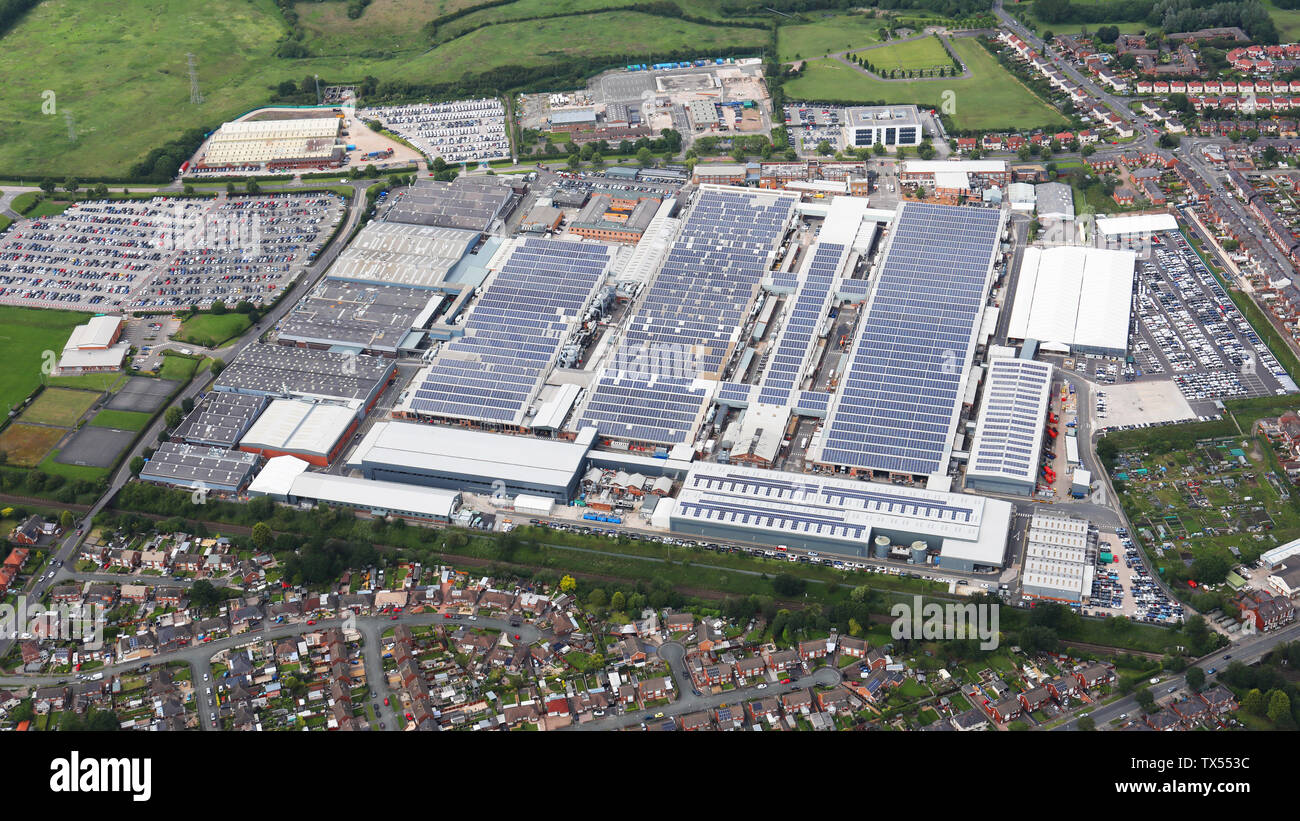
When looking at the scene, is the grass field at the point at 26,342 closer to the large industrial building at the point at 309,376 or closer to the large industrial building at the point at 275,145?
the large industrial building at the point at 309,376

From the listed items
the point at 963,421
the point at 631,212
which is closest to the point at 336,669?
the point at 963,421

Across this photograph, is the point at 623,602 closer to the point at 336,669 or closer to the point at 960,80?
the point at 336,669

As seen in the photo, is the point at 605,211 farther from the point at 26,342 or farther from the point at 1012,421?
the point at 26,342

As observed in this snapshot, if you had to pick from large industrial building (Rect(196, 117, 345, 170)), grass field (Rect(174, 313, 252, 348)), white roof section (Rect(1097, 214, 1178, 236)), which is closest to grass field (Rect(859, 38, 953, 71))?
white roof section (Rect(1097, 214, 1178, 236))

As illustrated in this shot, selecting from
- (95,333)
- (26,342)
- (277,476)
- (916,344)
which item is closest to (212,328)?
(95,333)

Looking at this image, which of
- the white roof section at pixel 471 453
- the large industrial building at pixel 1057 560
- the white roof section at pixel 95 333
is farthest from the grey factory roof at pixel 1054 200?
the white roof section at pixel 95 333

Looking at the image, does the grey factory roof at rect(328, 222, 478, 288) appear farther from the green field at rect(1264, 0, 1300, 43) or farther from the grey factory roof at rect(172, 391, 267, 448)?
the green field at rect(1264, 0, 1300, 43)
